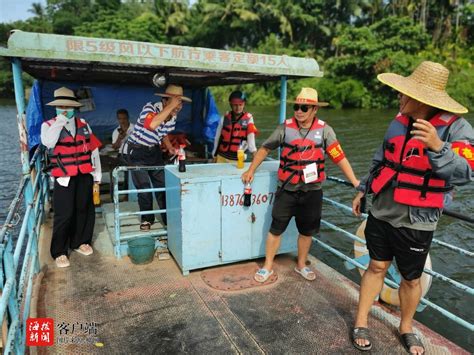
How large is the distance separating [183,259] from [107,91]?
5104 mm

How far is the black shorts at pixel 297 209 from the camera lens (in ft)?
12.4

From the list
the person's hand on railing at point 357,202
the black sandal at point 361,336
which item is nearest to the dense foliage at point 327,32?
the person's hand on railing at point 357,202

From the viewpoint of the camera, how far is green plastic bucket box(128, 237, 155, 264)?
164 inches

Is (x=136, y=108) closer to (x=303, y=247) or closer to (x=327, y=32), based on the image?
(x=303, y=247)

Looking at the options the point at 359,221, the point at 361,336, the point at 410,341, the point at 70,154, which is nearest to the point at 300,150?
the point at 361,336

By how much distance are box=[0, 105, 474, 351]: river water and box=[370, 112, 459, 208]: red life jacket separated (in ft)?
12.2

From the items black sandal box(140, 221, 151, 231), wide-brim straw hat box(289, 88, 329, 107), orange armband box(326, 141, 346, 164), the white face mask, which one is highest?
wide-brim straw hat box(289, 88, 329, 107)

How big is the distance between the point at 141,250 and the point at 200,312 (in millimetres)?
1177

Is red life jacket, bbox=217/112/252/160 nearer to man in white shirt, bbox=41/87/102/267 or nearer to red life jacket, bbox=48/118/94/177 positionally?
man in white shirt, bbox=41/87/102/267

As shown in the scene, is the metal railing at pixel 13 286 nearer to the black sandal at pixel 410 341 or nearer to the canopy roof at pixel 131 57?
the canopy roof at pixel 131 57

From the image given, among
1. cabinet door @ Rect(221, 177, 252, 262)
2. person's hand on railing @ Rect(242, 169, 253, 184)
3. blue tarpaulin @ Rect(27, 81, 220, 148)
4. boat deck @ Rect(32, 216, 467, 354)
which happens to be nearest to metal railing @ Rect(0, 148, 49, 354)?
boat deck @ Rect(32, 216, 467, 354)

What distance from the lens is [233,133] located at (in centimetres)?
578

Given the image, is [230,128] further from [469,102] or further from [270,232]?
[469,102]

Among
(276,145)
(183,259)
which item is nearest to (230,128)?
(276,145)
